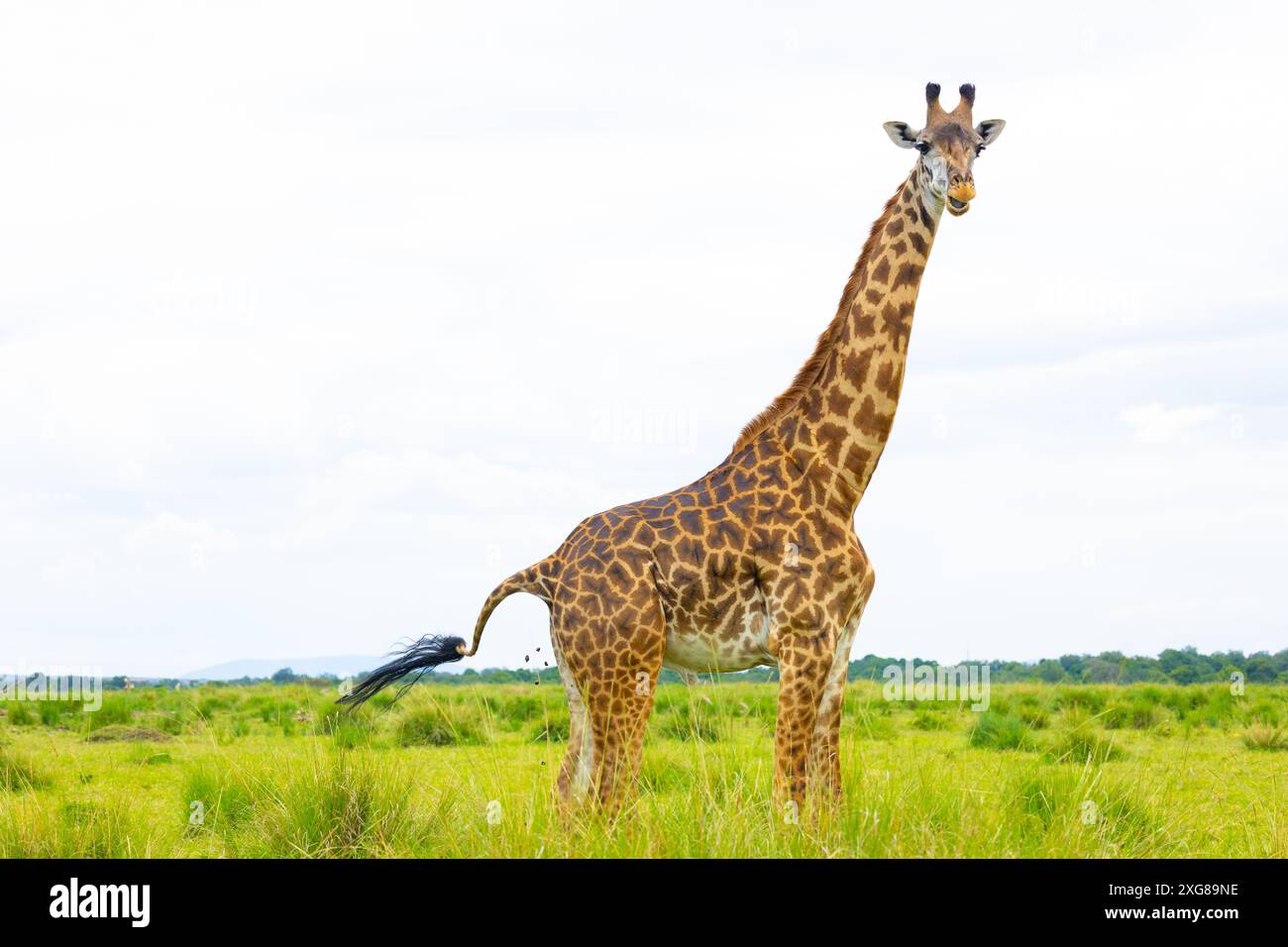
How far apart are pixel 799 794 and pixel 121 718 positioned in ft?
51.8

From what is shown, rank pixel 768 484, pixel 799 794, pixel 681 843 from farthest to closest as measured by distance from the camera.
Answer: pixel 768 484
pixel 799 794
pixel 681 843

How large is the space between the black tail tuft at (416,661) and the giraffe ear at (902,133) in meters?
3.88

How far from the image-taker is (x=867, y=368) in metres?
7.23

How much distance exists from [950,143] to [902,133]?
282mm

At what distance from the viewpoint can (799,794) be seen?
6.57 m

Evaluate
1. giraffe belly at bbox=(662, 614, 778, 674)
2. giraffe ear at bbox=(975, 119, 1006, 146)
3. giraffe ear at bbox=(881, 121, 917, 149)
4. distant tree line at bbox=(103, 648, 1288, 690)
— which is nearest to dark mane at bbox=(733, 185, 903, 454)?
giraffe ear at bbox=(881, 121, 917, 149)

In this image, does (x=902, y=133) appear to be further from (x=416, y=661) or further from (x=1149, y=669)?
(x=1149, y=669)

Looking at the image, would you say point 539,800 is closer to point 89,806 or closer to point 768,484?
point 768,484

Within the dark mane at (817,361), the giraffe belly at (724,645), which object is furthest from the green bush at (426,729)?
the dark mane at (817,361)

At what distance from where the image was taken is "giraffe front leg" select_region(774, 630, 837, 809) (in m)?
6.60

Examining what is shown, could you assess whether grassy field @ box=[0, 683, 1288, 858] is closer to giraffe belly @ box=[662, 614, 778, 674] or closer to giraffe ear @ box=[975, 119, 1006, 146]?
giraffe belly @ box=[662, 614, 778, 674]

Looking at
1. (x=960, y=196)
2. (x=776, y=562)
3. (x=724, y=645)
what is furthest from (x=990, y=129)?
(x=724, y=645)
